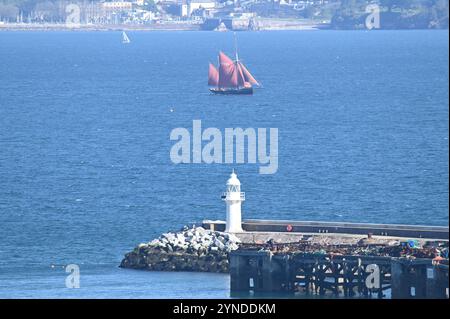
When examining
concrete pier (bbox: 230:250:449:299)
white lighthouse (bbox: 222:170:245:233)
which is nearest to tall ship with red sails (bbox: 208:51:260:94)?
white lighthouse (bbox: 222:170:245:233)

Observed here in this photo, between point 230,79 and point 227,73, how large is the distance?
2.87 metres

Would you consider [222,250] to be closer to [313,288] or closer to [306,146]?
[313,288]

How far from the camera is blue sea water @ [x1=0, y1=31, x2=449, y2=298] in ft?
192

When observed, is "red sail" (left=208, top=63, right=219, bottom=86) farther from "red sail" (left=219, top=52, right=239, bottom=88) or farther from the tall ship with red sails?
"red sail" (left=219, top=52, right=239, bottom=88)

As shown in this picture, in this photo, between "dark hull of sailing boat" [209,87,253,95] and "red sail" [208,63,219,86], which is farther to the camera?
"red sail" [208,63,219,86]

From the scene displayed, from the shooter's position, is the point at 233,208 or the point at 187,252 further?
the point at 233,208

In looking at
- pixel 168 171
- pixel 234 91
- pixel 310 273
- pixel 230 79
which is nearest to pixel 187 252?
pixel 310 273

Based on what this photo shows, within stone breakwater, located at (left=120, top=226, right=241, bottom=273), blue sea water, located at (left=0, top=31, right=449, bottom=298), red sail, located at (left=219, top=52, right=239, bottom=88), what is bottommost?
blue sea water, located at (left=0, top=31, right=449, bottom=298)

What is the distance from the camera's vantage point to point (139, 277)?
172 feet

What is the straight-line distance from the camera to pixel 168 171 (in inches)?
3489

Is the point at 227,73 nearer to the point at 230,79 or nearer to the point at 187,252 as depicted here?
the point at 230,79

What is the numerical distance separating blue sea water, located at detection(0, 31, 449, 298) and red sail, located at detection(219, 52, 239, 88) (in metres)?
2.37

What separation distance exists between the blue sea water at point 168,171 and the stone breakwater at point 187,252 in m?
0.73

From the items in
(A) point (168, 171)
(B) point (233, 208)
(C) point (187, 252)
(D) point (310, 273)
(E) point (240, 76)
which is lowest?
(A) point (168, 171)
